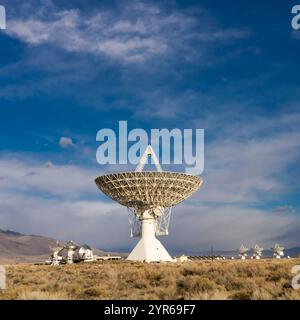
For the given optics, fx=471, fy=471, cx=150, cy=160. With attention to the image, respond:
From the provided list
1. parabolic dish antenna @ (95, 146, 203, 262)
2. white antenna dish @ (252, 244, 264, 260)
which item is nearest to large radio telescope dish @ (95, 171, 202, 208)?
parabolic dish antenna @ (95, 146, 203, 262)

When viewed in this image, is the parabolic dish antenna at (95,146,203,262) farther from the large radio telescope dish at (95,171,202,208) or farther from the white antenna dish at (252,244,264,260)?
the white antenna dish at (252,244,264,260)

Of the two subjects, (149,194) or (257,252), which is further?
(257,252)

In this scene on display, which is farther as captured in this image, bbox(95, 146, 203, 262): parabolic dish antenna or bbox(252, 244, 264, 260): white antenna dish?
bbox(252, 244, 264, 260): white antenna dish

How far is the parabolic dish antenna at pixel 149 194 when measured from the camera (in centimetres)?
6016

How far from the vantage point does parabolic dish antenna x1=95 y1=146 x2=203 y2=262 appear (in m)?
60.2

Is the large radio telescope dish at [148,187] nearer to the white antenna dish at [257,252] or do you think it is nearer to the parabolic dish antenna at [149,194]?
the parabolic dish antenna at [149,194]

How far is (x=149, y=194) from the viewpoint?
61.8 m

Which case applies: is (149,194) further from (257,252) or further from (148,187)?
(257,252)

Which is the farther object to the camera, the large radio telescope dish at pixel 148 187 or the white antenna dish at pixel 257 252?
the white antenna dish at pixel 257 252

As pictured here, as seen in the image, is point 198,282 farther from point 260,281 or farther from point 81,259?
point 81,259

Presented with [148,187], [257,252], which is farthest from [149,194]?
[257,252]

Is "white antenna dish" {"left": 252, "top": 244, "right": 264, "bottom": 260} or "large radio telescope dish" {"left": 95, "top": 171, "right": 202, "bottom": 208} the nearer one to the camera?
"large radio telescope dish" {"left": 95, "top": 171, "right": 202, "bottom": 208}

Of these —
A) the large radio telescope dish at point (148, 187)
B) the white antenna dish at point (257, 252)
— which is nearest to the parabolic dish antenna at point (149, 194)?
the large radio telescope dish at point (148, 187)

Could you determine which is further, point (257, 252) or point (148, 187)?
point (257, 252)
